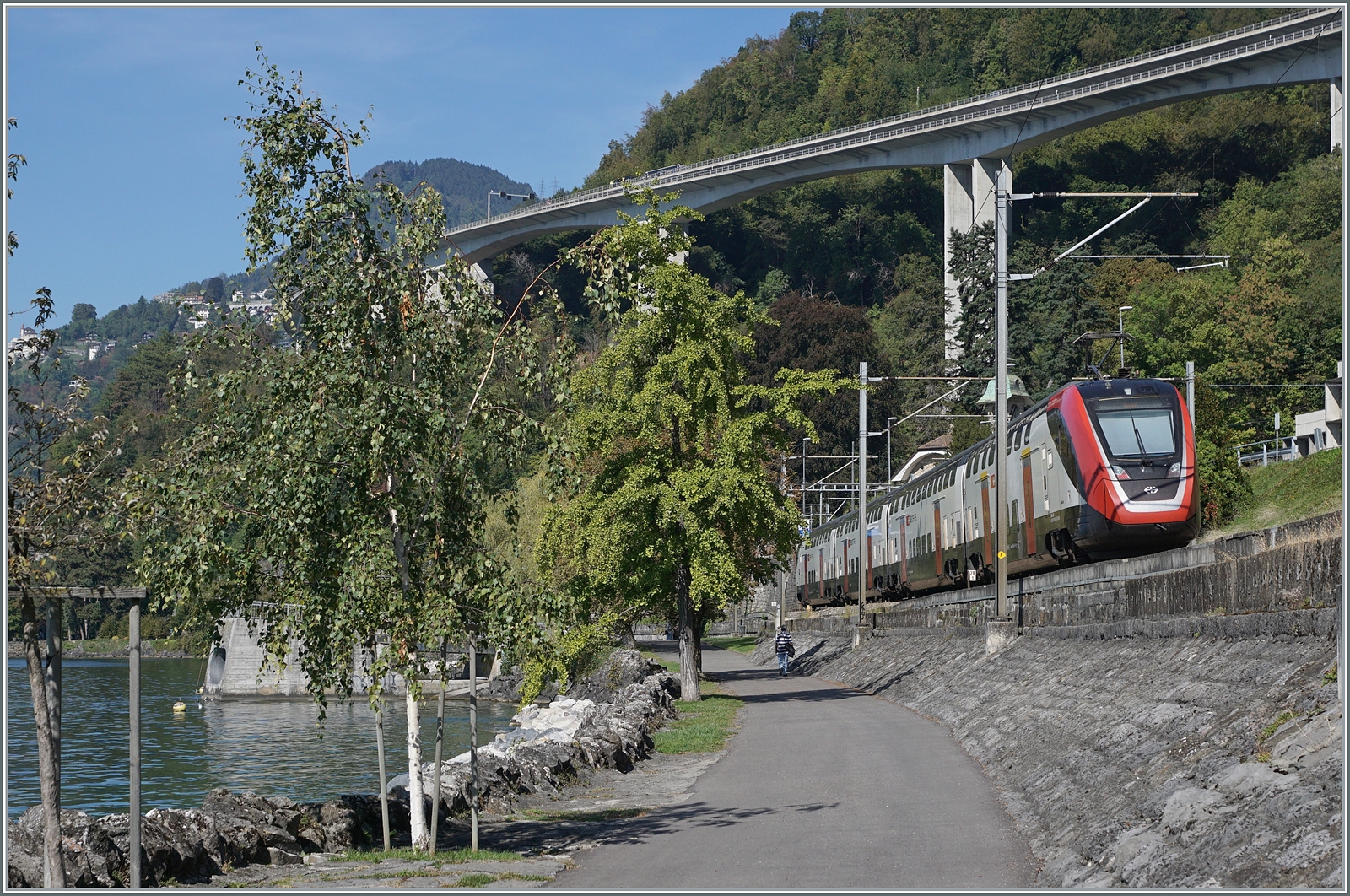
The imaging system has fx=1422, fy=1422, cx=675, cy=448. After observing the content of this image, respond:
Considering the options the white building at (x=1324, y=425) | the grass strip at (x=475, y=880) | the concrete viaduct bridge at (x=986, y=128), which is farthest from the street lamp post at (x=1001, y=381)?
the concrete viaduct bridge at (x=986, y=128)

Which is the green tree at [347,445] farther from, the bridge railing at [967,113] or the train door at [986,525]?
the bridge railing at [967,113]

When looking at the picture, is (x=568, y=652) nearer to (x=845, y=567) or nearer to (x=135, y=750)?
(x=135, y=750)

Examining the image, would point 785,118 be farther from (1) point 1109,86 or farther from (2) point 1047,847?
(2) point 1047,847

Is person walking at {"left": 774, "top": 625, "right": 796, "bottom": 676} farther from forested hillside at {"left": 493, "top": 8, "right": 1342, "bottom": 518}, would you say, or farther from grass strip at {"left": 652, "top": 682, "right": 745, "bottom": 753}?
forested hillside at {"left": 493, "top": 8, "right": 1342, "bottom": 518}

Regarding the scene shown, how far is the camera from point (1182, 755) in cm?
1123

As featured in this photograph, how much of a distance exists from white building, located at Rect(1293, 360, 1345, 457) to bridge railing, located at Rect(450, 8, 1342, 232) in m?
21.9

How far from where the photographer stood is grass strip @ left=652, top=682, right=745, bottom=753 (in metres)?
23.7

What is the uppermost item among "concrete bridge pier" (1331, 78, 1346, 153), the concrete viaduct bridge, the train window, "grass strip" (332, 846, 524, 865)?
the concrete viaduct bridge

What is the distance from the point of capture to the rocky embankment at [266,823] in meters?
11.9

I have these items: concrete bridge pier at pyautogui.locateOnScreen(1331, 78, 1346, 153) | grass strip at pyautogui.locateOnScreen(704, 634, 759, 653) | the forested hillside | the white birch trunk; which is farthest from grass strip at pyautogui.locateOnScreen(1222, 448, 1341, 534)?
concrete bridge pier at pyautogui.locateOnScreen(1331, 78, 1346, 153)

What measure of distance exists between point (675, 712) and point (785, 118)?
134439mm

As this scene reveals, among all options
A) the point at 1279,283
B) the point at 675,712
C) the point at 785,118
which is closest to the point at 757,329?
the point at 1279,283

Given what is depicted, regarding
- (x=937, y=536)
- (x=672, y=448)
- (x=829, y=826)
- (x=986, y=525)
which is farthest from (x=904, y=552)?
(x=829, y=826)

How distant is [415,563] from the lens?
14.4 meters
